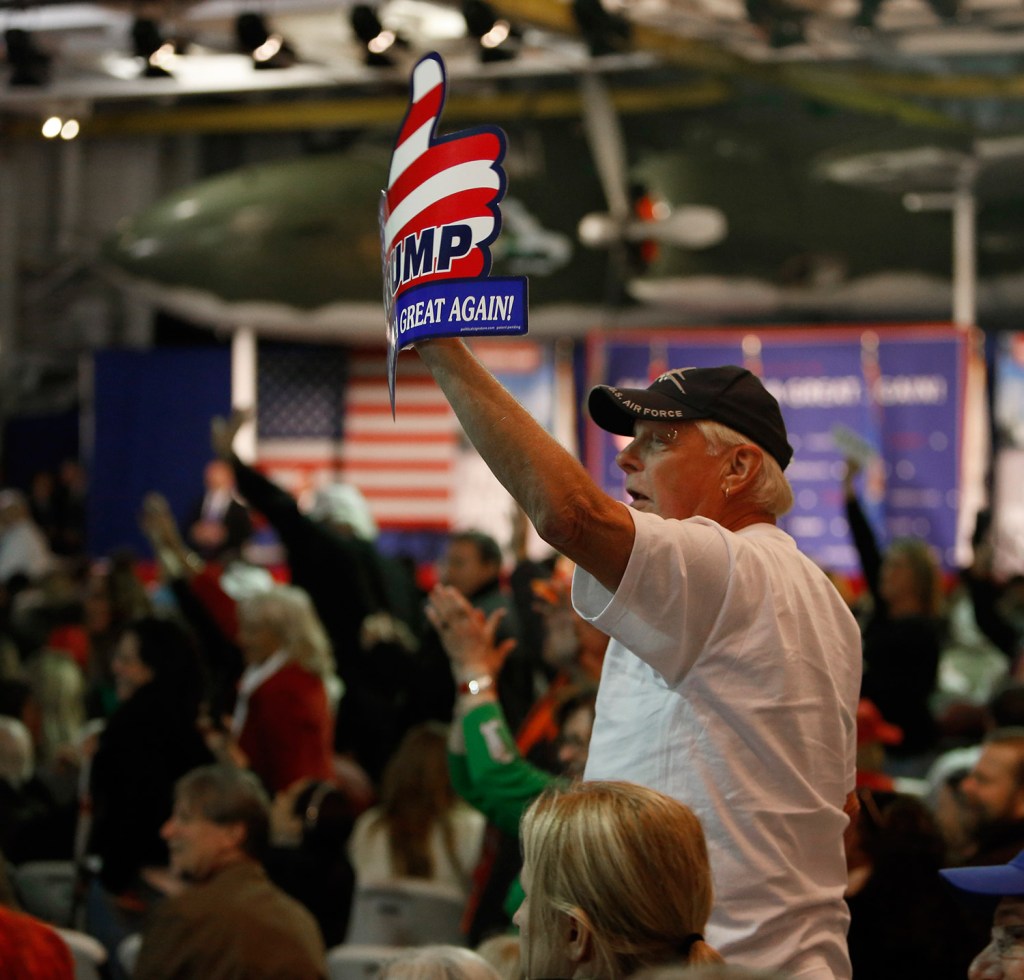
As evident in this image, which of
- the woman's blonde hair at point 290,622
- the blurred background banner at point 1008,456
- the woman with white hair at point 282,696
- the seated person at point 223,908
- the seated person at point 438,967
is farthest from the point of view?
the blurred background banner at point 1008,456

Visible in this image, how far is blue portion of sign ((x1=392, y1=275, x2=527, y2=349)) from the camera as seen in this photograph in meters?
1.70

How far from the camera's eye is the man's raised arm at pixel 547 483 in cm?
157

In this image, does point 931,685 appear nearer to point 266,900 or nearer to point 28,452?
point 266,900

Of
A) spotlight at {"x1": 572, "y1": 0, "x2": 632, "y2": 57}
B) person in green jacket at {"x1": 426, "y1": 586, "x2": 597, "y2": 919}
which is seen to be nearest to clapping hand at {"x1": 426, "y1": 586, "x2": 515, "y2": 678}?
person in green jacket at {"x1": 426, "y1": 586, "x2": 597, "y2": 919}

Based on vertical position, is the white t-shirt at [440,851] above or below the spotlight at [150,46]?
below

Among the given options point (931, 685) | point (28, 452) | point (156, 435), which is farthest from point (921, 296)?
point (28, 452)

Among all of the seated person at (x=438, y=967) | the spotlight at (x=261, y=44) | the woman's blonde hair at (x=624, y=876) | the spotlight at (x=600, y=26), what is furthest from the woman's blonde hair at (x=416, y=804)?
the spotlight at (x=261, y=44)

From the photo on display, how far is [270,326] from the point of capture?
11.5 meters

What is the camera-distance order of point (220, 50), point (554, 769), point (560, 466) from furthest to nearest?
point (220, 50) < point (554, 769) < point (560, 466)

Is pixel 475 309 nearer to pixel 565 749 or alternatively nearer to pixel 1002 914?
pixel 1002 914

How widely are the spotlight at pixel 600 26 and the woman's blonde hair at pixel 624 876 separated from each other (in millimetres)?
6789

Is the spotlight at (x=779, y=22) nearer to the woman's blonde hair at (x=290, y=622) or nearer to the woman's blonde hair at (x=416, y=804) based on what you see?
the woman's blonde hair at (x=290, y=622)

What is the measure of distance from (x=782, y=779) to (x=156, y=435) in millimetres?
11356

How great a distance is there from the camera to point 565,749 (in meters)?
2.87
